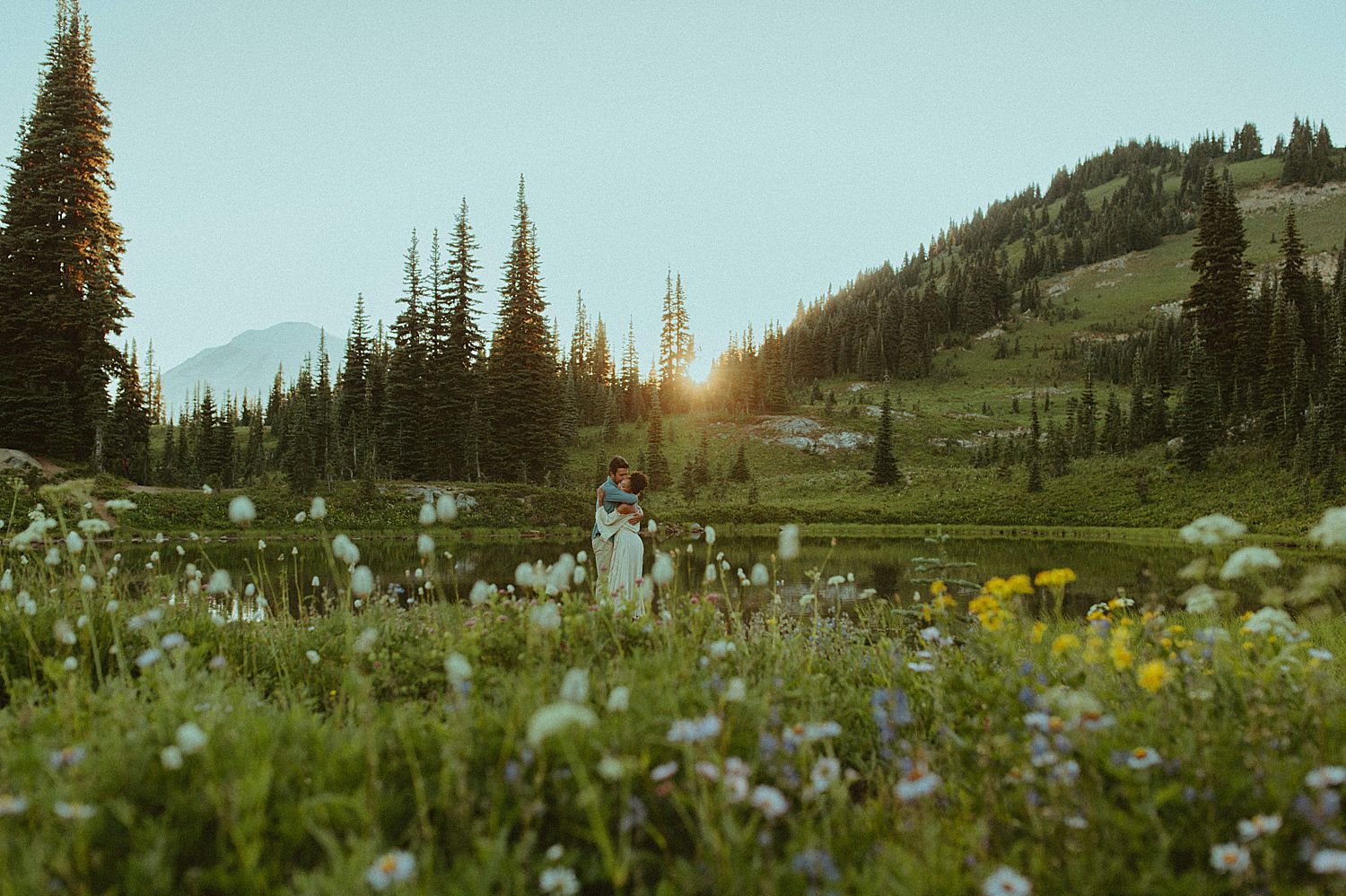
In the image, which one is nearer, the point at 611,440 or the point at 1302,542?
the point at 1302,542

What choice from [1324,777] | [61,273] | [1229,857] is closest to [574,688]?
[1229,857]

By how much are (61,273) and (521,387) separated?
85.2 ft

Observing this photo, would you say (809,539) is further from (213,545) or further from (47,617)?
(47,617)

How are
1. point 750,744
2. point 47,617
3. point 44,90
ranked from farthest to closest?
point 44,90 < point 47,617 < point 750,744

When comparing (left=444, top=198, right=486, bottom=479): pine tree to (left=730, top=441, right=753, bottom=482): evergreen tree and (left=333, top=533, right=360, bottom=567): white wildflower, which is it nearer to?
(left=730, top=441, right=753, bottom=482): evergreen tree

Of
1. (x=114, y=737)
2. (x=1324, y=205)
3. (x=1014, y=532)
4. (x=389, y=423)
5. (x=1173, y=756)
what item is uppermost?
(x=1324, y=205)

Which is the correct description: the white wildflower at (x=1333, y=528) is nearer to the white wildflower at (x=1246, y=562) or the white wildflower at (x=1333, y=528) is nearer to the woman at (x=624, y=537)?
the white wildflower at (x=1246, y=562)

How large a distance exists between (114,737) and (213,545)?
3198 centimetres

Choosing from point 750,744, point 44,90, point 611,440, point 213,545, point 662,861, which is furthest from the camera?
point 611,440

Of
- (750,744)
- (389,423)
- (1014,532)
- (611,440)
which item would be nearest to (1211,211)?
(1014,532)

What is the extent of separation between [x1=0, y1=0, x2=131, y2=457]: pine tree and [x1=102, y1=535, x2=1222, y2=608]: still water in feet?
42.8

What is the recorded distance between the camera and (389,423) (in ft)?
169

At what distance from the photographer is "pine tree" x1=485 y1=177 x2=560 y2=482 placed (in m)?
51.9

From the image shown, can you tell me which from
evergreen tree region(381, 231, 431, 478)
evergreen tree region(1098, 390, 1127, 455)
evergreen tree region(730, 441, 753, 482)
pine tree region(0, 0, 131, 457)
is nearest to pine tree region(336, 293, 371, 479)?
evergreen tree region(381, 231, 431, 478)
